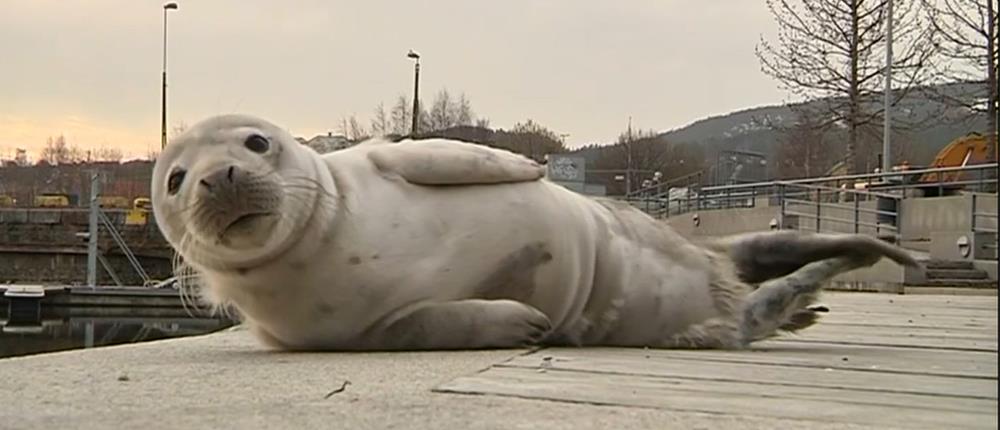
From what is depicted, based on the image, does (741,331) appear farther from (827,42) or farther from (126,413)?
(827,42)

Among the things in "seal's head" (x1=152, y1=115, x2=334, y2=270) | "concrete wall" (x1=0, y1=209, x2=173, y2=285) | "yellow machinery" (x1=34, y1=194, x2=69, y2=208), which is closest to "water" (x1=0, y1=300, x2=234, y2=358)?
"concrete wall" (x1=0, y1=209, x2=173, y2=285)

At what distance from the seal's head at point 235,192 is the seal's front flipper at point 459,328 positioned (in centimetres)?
39

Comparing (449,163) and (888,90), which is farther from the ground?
(888,90)

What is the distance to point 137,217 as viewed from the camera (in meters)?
34.9

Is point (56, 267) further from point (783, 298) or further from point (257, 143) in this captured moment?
point (783, 298)

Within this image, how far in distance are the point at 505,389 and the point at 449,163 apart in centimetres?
123

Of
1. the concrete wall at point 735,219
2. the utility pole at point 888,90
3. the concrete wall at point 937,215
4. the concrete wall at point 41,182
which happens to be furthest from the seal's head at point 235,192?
the concrete wall at point 41,182

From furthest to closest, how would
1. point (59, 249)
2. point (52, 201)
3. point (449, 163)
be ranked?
point (52, 201), point (59, 249), point (449, 163)

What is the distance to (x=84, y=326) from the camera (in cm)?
2133

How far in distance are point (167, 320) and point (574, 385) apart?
21.4m

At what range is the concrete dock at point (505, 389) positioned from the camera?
5.96 feet

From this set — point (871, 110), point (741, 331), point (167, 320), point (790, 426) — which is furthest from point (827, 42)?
point (790, 426)

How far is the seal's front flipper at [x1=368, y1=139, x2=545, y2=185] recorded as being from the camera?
10.8 feet

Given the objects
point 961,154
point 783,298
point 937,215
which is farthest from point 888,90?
point 783,298
